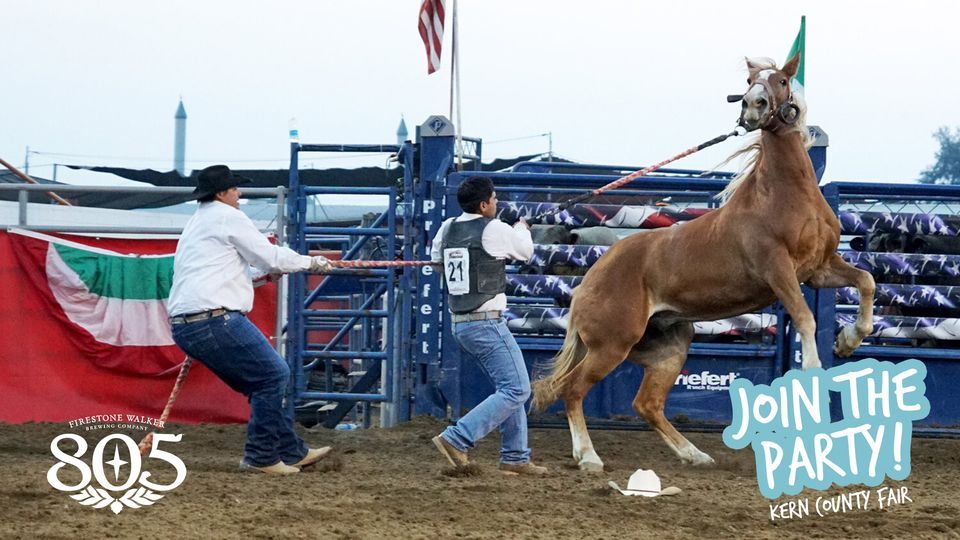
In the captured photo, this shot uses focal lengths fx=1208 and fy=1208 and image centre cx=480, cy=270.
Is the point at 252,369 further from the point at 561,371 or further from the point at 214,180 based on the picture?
the point at 561,371

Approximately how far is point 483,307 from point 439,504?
1451 millimetres

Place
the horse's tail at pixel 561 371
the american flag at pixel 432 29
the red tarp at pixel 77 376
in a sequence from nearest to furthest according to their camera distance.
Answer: the horse's tail at pixel 561 371 → the red tarp at pixel 77 376 → the american flag at pixel 432 29

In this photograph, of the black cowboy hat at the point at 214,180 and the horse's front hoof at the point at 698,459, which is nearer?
the black cowboy hat at the point at 214,180

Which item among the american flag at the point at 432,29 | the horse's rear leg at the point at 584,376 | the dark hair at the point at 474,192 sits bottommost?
the horse's rear leg at the point at 584,376

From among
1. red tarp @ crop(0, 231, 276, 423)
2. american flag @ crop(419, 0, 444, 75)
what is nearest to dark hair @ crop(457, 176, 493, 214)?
american flag @ crop(419, 0, 444, 75)

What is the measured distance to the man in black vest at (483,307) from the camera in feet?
21.4

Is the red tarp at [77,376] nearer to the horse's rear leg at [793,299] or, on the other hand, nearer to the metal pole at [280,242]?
the metal pole at [280,242]

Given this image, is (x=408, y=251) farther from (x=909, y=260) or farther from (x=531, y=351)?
(x=909, y=260)

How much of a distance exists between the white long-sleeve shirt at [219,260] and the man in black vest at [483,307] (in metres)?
0.93

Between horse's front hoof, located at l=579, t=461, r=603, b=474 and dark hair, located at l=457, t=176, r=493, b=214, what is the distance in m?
1.56

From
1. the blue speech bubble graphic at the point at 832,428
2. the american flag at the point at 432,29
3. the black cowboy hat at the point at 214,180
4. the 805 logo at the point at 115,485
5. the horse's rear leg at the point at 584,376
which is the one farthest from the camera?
the american flag at the point at 432,29

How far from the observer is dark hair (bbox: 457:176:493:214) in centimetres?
658

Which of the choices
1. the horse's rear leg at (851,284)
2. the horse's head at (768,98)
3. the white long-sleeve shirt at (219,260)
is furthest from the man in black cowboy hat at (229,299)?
the horse's rear leg at (851,284)

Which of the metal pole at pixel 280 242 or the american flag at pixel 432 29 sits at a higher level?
the american flag at pixel 432 29
